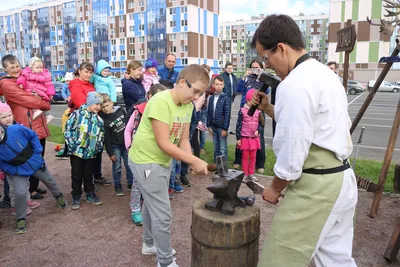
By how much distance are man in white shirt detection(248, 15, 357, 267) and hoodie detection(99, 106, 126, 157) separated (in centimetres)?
324

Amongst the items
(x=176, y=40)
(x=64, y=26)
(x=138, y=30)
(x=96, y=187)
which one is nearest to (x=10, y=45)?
(x=64, y=26)

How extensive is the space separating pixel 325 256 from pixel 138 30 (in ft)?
214

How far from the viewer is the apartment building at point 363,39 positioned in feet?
179

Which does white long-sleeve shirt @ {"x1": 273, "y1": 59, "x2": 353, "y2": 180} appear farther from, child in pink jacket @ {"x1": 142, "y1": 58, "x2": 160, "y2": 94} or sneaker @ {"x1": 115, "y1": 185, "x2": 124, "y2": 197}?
child in pink jacket @ {"x1": 142, "y1": 58, "x2": 160, "y2": 94}

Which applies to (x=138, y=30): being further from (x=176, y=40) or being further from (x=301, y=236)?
(x=301, y=236)

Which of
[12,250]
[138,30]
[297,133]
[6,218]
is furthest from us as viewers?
[138,30]

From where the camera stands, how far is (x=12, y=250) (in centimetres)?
348

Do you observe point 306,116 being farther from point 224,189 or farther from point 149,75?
point 149,75

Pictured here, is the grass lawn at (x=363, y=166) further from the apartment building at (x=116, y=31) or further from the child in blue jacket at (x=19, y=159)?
the apartment building at (x=116, y=31)

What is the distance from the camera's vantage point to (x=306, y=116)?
1.65 m

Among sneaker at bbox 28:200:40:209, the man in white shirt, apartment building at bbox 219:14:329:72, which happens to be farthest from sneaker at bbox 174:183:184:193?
apartment building at bbox 219:14:329:72

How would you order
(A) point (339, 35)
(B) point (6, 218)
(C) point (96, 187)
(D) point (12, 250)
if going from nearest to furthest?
(D) point (12, 250) < (B) point (6, 218) < (A) point (339, 35) < (C) point (96, 187)

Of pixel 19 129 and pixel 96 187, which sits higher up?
pixel 19 129

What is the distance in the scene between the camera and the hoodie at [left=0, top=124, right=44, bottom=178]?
382 cm
